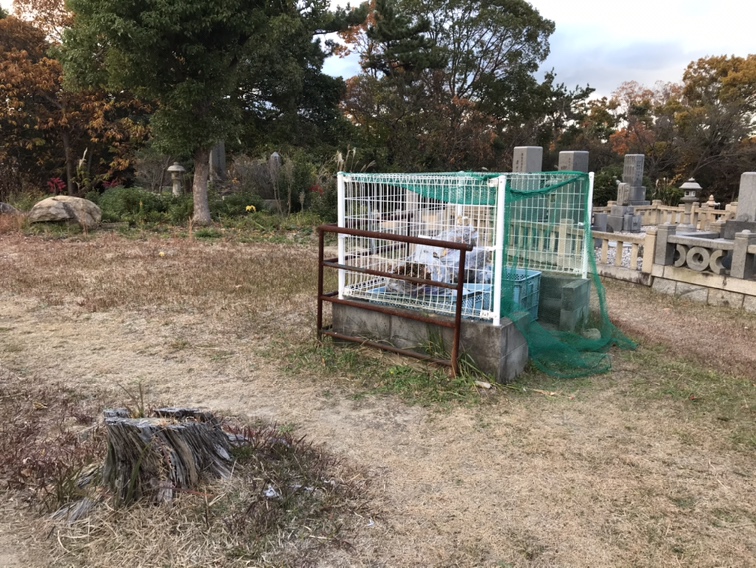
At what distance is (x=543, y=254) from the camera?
5953mm

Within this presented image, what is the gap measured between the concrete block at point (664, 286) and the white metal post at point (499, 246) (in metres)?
4.64

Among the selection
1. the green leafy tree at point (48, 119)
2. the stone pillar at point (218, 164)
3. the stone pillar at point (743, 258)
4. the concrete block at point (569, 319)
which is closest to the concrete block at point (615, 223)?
the stone pillar at point (743, 258)

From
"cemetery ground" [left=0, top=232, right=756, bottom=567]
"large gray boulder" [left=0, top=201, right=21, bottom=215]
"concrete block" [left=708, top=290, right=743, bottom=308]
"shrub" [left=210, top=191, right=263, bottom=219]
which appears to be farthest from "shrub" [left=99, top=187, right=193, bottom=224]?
"concrete block" [left=708, top=290, right=743, bottom=308]

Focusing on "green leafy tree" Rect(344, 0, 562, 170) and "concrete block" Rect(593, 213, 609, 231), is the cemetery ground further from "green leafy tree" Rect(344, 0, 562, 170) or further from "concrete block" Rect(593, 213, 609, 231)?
"green leafy tree" Rect(344, 0, 562, 170)

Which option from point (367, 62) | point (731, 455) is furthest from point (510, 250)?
point (367, 62)

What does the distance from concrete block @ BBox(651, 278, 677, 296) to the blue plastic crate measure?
3335mm

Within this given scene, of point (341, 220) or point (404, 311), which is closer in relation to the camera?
point (404, 311)

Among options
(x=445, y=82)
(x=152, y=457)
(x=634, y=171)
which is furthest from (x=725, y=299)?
(x=445, y=82)

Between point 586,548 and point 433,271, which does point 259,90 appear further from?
point 586,548

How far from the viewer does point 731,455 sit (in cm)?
→ 335

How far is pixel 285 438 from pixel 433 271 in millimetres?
1959

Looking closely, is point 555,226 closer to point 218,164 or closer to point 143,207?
point 143,207

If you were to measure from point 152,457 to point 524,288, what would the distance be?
342 cm

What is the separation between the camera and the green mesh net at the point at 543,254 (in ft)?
14.5
